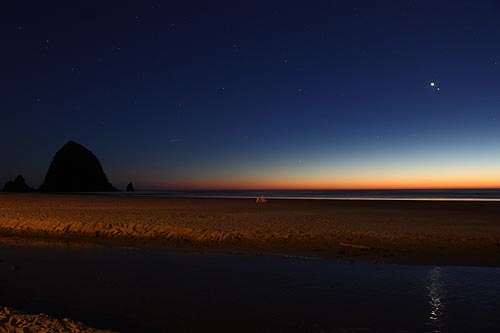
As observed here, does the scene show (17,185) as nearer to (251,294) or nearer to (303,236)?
(303,236)

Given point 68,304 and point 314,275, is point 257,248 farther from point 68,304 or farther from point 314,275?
point 68,304

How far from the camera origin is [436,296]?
8.45 meters

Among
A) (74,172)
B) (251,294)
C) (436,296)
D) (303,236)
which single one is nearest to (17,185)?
(74,172)

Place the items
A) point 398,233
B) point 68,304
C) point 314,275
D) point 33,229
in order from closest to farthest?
point 68,304 → point 314,275 → point 398,233 → point 33,229

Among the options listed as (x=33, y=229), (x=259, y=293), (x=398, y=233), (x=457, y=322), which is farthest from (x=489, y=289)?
(x=33, y=229)

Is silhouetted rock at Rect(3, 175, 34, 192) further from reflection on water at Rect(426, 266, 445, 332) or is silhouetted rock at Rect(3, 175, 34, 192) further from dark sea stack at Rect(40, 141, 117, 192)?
reflection on water at Rect(426, 266, 445, 332)

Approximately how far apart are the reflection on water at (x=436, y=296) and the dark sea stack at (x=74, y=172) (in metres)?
168

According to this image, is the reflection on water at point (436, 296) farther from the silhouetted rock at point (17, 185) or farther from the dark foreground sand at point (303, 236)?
the silhouetted rock at point (17, 185)

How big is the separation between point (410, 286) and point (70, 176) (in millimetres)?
172434

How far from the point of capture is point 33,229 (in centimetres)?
1942

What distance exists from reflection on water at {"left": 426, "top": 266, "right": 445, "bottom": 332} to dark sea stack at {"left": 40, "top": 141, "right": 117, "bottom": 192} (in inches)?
6622

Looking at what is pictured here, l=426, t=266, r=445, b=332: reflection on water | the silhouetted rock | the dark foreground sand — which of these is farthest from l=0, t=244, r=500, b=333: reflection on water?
the silhouetted rock

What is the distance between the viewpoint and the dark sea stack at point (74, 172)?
6398 inches

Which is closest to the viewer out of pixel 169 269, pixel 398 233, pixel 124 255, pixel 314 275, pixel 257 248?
pixel 314 275
